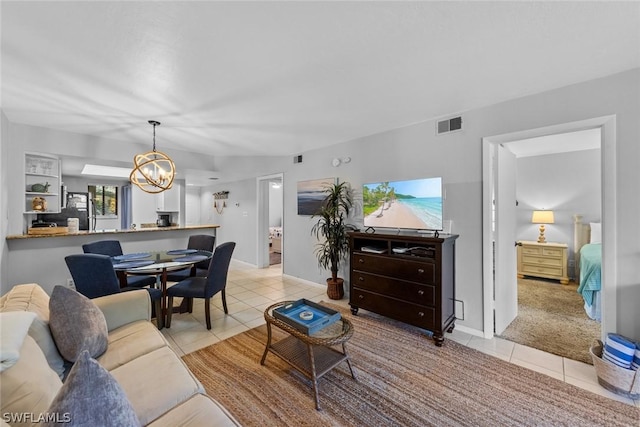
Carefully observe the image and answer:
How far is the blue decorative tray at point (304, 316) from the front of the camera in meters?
1.88

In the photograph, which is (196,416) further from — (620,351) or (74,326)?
(620,351)

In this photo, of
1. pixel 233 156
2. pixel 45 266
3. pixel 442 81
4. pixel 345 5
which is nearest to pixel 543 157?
pixel 442 81

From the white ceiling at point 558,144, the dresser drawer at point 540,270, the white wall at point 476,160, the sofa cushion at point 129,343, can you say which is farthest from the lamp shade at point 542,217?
the sofa cushion at point 129,343

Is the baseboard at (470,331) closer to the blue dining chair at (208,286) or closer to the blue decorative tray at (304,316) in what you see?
the blue decorative tray at (304,316)

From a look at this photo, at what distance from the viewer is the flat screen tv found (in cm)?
282

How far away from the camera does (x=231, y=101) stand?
255 cm

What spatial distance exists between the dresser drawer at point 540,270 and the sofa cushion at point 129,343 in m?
5.67

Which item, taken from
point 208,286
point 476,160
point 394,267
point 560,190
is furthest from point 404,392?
point 560,190

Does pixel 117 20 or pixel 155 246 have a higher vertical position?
pixel 117 20

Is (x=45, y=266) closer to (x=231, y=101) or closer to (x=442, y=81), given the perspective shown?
(x=231, y=101)

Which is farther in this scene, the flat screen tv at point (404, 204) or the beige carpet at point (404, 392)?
the flat screen tv at point (404, 204)

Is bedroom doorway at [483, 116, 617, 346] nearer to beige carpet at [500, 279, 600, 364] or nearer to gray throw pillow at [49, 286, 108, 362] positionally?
beige carpet at [500, 279, 600, 364]

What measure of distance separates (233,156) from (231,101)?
2917mm

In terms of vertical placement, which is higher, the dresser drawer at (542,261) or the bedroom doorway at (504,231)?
the bedroom doorway at (504,231)
